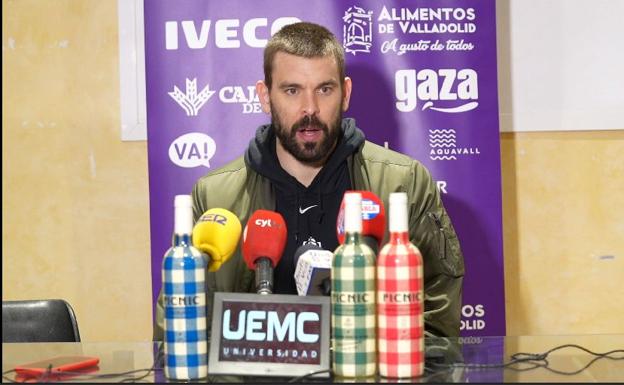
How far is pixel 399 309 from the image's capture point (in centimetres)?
144

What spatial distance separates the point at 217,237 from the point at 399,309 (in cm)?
37

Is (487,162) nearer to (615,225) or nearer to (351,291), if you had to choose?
(615,225)

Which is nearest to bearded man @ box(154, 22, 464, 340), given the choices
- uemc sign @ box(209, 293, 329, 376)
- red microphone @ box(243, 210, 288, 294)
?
red microphone @ box(243, 210, 288, 294)

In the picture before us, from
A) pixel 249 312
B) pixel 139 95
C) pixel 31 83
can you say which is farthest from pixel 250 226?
pixel 31 83

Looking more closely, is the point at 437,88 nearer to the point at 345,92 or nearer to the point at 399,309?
the point at 345,92

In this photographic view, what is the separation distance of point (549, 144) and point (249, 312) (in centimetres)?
252

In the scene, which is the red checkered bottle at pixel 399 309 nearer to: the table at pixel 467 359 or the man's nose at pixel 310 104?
the table at pixel 467 359

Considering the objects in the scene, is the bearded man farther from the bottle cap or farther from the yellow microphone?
the bottle cap

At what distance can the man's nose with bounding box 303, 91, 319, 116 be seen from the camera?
8.86 feet

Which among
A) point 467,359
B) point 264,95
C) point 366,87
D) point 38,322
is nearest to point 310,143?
point 264,95

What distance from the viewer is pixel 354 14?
327cm

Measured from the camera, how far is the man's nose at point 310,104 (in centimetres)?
270

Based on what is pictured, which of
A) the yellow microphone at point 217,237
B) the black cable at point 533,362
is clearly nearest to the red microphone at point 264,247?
the yellow microphone at point 217,237

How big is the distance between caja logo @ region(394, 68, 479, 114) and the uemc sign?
6.28ft
